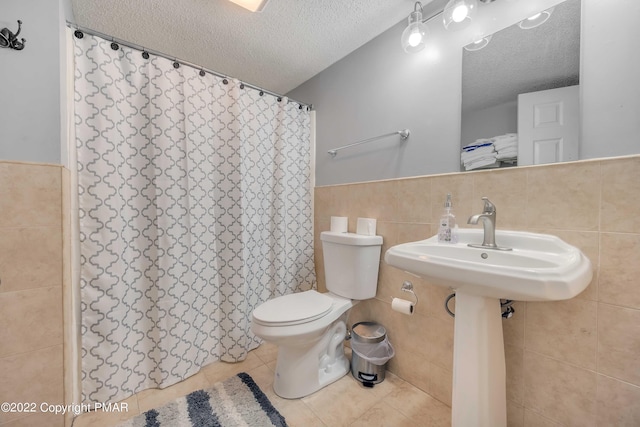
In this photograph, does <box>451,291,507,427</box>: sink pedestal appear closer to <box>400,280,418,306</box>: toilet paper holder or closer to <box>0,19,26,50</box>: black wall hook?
<box>400,280,418,306</box>: toilet paper holder

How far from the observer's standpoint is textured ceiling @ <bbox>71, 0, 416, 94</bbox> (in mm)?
1314

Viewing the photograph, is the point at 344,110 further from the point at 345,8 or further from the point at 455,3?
the point at 455,3

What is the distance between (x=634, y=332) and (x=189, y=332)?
192 centimetres

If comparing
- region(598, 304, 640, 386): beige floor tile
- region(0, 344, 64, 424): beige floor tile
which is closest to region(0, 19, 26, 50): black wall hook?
region(0, 344, 64, 424): beige floor tile

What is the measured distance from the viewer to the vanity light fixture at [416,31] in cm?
124

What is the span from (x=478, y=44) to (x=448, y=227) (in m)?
0.87

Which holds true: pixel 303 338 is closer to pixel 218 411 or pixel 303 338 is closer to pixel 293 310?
pixel 293 310

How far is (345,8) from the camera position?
133cm

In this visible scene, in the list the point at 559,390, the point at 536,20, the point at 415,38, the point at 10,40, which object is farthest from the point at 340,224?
the point at 10,40

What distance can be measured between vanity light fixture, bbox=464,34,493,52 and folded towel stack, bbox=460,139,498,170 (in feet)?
1.44

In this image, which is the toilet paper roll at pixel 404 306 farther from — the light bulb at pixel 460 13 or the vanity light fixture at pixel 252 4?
the vanity light fixture at pixel 252 4

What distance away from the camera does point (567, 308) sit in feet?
2.96

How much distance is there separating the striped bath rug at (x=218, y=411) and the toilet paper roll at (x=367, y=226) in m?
1.03

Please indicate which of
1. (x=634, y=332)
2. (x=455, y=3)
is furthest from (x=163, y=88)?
(x=634, y=332)
